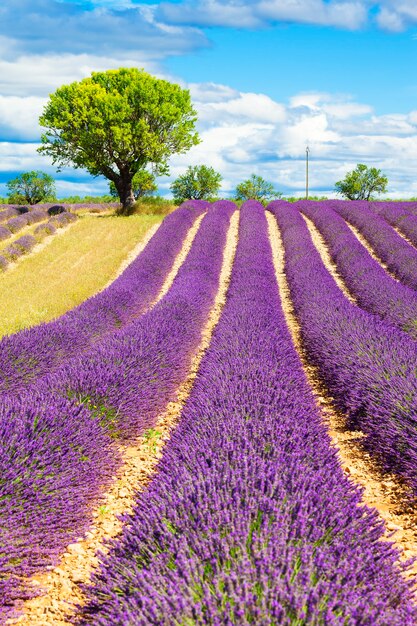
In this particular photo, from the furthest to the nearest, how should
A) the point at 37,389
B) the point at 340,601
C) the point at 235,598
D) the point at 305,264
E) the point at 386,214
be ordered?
the point at 386,214 → the point at 305,264 → the point at 37,389 → the point at 340,601 → the point at 235,598

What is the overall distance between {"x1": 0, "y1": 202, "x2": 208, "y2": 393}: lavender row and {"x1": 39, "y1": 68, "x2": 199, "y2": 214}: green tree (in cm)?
1082

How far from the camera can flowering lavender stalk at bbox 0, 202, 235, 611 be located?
298 cm

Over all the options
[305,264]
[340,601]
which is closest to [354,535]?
[340,601]

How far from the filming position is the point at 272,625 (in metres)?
1.65

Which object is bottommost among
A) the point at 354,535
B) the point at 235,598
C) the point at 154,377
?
the point at 154,377

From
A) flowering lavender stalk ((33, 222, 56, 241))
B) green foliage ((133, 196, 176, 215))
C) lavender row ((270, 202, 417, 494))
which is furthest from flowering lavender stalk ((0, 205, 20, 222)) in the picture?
lavender row ((270, 202, 417, 494))

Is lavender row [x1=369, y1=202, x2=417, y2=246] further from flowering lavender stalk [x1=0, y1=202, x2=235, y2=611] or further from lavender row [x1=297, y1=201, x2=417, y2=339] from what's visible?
flowering lavender stalk [x1=0, y1=202, x2=235, y2=611]

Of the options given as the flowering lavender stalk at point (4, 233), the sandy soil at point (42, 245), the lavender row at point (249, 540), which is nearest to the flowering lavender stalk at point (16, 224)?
the flowering lavender stalk at point (4, 233)

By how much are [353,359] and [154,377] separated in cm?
203

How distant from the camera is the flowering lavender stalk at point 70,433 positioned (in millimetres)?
2984

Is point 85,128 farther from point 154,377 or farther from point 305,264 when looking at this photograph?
point 154,377

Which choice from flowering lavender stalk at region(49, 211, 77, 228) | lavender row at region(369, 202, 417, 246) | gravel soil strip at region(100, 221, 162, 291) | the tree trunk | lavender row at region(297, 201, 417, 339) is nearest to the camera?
lavender row at region(297, 201, 417, 339)

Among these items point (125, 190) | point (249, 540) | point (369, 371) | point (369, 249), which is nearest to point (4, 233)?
point (125, 190)

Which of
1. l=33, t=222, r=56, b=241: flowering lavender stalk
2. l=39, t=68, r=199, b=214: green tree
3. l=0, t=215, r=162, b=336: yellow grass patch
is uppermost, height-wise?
l=39, t=68, r=199, b=214: green tree
